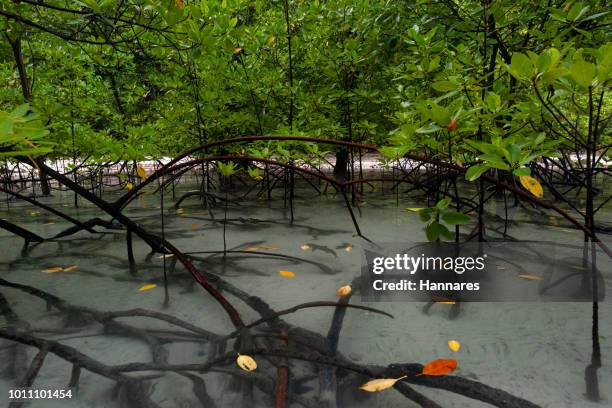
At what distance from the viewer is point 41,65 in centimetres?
399

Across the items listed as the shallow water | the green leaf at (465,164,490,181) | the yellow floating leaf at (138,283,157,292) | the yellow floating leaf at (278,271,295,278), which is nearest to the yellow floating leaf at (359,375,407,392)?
the shallow water

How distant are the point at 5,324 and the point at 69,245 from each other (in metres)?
1.17

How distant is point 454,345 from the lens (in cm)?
131

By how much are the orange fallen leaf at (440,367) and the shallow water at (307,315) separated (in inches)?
1.1

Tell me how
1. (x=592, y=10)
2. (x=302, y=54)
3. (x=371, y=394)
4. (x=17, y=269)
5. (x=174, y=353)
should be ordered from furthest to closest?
(x=302, y=54), (x=592, y=10), (x=17, y=269), (x=174, y=353), (x=371, y=394)

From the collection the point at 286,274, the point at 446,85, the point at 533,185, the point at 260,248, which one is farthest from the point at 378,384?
the point at 260,248

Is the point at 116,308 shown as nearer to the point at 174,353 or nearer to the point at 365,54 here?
the point at 174,353

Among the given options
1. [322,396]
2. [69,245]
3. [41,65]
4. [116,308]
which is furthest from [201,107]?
[322,396]

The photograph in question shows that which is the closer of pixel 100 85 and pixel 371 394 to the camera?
pixel 371 394

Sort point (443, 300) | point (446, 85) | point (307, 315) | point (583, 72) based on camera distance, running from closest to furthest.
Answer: point (583, 72) → point (446, 85) → point (307, 315) → point (443, 300)

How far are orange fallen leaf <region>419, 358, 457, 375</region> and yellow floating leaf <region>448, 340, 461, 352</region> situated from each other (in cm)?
8

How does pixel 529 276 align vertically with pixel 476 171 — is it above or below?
below

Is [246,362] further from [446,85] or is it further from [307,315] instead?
[446,85]

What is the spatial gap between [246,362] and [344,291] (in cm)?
68
